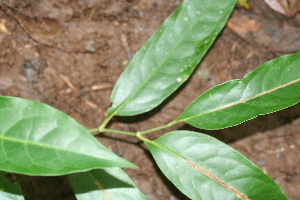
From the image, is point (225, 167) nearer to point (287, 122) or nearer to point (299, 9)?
point (287, 122)

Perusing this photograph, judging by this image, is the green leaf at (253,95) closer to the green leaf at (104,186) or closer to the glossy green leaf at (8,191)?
the green leaf at (104,186)

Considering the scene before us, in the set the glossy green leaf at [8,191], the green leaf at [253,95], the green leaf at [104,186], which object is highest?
the green leaf at [253,95]

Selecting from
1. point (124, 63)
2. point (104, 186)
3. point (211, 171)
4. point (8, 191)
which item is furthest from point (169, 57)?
point (8, 191)

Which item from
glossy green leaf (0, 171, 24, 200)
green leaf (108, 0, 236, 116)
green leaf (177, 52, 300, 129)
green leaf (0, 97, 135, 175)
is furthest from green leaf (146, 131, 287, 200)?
glossy green leaf (0, 171, 24, 200)

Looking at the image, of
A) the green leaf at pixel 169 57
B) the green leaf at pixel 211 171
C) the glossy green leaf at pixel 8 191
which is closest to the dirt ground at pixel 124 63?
the green leaf at pixel 169 57

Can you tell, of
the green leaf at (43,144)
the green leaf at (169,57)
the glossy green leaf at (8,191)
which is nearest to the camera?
the green leaf at (43,144)

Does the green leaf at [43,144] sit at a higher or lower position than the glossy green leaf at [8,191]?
higher
